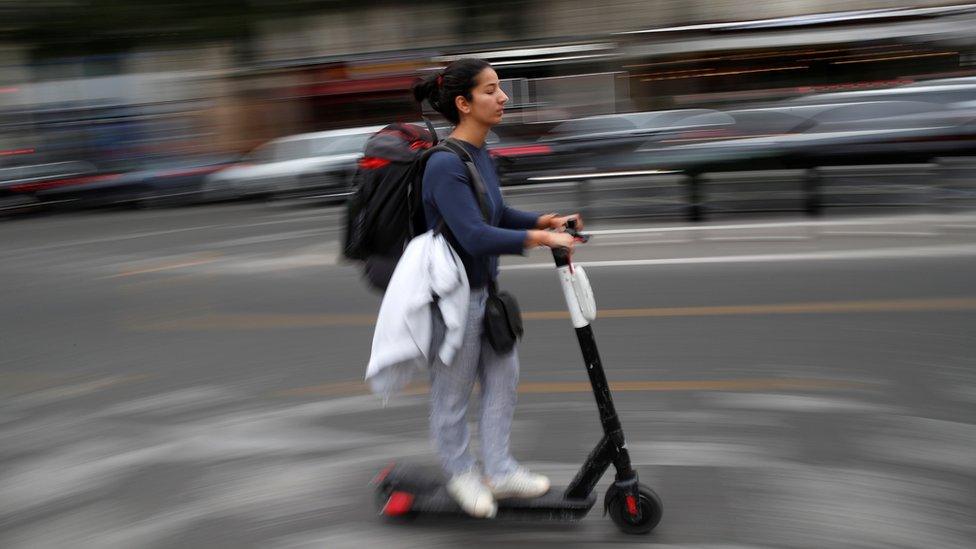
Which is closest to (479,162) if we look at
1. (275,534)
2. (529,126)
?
(275,534)

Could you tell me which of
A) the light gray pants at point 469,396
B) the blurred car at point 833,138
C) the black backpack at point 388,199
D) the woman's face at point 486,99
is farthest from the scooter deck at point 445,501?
the blurred car at point 833,138

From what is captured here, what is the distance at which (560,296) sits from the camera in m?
8.11

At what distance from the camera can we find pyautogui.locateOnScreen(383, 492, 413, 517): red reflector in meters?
3.78

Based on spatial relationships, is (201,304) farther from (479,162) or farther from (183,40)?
(183,40)

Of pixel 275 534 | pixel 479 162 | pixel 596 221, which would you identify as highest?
pixel 479 162

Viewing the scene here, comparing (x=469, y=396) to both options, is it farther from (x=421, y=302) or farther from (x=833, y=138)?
(x=833, y=138)

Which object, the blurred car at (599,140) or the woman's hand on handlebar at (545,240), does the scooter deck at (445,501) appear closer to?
the woman's hand on handlebar at (545,240)

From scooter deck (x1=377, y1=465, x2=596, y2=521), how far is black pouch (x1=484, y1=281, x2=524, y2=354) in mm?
558

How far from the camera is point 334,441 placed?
16.1ft

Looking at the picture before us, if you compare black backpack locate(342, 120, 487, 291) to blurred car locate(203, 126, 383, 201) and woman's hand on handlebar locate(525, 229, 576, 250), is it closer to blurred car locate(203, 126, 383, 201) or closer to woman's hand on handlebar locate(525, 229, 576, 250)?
woman's hand on handlebar locate(525, 229, 576, 250)

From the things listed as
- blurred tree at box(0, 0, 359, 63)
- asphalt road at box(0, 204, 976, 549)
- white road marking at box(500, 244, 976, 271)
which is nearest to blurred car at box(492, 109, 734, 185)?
asphalt road at box(0, 204, 976, 549)

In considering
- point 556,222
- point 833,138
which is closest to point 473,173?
point 556,222

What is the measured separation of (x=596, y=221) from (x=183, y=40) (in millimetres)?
18157

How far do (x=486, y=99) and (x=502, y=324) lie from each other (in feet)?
2.48
